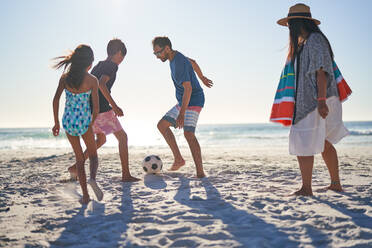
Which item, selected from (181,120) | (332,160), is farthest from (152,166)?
(332,160)

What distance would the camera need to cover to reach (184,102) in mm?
4473

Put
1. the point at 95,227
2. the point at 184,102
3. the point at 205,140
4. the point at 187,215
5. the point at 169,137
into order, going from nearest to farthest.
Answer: the point at 95,227, the point at 187,215, the point at 184,102, the point at 169,137, the point at 205,140

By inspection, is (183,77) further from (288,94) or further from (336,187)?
(336,187)

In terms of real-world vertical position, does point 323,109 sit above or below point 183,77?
below

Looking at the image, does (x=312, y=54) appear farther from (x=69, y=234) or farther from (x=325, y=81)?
(x=69, y=234)

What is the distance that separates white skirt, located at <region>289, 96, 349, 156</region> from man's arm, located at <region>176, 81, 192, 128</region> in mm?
1540

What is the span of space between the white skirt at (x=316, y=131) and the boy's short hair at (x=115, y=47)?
2573mm

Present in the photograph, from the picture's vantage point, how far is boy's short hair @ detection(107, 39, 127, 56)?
447 cm

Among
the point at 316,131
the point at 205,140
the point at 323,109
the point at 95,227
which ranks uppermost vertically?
the point at 323,109

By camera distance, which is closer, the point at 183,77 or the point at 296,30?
the point at 296,30

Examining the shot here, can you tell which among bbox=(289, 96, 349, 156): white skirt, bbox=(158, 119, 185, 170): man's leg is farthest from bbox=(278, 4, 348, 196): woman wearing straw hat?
bbox=(158, 119, 185, 170): man's leg

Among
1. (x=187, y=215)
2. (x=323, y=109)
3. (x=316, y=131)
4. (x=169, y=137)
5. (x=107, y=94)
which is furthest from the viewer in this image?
(x=169, y=137)

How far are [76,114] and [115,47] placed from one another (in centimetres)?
154

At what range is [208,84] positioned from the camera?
17.2 feet
